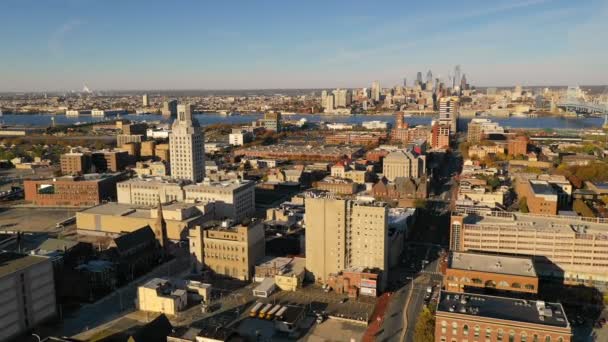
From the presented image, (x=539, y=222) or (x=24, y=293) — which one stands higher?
(x=539, y=222)

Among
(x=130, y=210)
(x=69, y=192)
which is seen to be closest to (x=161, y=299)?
(x=130, y=210)

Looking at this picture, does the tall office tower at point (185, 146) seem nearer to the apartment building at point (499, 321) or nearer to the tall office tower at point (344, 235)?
the tall office tower at point (344, 235)

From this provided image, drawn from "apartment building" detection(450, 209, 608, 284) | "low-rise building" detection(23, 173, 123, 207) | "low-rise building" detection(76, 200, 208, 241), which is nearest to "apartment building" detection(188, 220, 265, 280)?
"low-rise building" detection(76, 200, 208, 241)

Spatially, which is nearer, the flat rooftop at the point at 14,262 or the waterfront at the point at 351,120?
the flat rooftop at the point at 14,262

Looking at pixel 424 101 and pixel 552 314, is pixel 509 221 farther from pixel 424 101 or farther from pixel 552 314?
pixel 424 101

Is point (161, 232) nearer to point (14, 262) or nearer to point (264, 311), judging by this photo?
point (14, 262)

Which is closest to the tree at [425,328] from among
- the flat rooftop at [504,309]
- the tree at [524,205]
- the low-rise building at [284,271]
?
the flat rooftop at [504,309]

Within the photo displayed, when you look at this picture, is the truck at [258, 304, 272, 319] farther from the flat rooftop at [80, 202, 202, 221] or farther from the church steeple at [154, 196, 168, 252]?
the flat rooftop at [80, 202, 202, 221]
